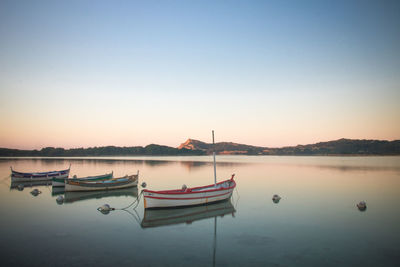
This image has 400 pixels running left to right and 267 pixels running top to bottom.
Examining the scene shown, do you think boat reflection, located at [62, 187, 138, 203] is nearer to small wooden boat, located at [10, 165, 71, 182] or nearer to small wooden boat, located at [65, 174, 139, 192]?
small wooden boat, located at [65, 174, 139, 192]

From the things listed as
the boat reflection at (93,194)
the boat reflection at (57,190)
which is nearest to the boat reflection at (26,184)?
the boat reflection at (57,190)

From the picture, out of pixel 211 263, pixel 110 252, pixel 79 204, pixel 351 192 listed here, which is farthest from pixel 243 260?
pixel 351 192

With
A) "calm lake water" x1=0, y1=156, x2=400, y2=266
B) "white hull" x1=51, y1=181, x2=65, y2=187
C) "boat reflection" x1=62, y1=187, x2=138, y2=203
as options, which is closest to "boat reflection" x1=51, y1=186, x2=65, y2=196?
"white hull" x1=51, y1=181, x2=65, y2=187

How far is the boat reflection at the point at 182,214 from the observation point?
14.3m

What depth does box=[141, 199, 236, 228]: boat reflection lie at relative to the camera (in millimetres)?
14333

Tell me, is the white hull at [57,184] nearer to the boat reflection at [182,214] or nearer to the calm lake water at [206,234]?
the calm lake water at [206,234]

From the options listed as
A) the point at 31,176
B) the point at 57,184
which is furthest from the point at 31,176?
the point at 57,184

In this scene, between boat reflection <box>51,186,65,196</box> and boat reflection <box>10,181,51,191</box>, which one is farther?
boat reflection <box>10,181,51,191</box>

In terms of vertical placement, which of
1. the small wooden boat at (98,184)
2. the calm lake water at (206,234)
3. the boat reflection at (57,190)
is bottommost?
the calm lake water at (206,234)

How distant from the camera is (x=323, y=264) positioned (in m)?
8.76

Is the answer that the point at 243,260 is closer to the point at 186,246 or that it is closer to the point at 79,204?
the point at 186,246

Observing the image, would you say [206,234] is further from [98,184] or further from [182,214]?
[98,184]

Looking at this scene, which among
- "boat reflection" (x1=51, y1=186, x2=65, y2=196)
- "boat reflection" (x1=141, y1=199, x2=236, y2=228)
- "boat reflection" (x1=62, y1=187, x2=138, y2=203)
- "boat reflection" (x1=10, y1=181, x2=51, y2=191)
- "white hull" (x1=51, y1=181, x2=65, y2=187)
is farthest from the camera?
"boat reflection" (x1=10, y1=181, x2=51, y2=191)

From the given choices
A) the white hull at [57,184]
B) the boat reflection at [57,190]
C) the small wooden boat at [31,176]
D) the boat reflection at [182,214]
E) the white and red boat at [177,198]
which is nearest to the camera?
the boat reflection at [182,214]
